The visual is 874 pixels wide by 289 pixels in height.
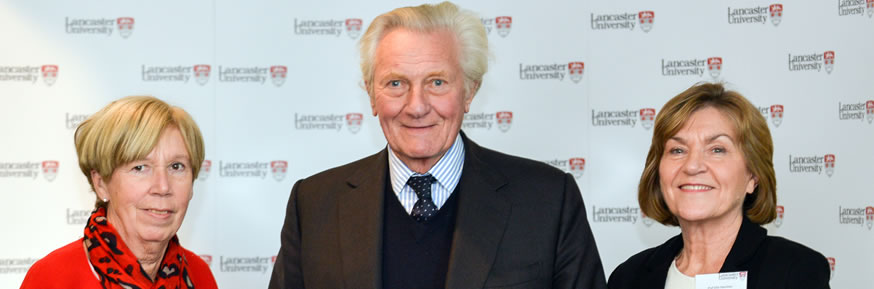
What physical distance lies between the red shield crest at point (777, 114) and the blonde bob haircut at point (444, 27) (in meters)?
2.98

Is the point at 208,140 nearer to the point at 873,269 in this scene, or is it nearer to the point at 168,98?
the point at 168,98

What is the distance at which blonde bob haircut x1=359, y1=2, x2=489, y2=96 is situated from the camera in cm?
223

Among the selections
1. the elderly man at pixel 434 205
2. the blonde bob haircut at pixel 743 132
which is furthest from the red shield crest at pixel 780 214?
the elderly man at pixel 434 205

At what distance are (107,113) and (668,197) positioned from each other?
71.3 inches

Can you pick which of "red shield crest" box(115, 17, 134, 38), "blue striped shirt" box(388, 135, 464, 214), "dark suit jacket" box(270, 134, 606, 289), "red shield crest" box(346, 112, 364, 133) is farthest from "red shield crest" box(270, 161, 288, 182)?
"blue striped shirt" box(388, 135, 464, 214)

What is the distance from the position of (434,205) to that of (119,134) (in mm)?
993

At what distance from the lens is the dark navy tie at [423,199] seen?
224cm

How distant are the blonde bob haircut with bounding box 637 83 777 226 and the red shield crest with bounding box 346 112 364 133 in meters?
2.37

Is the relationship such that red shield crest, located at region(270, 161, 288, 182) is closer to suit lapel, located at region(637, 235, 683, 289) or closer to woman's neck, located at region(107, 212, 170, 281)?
woman's neck, located at region(107, 212, 170, 281)

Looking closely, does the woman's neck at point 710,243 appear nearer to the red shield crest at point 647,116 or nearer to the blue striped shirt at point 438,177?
the blue striped shirt at point 438,177

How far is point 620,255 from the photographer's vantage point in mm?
4797

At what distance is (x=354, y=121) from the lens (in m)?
4.84

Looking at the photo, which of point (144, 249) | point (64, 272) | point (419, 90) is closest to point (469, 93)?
point (419, 90)

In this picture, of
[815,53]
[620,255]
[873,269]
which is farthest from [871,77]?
[620,255]
